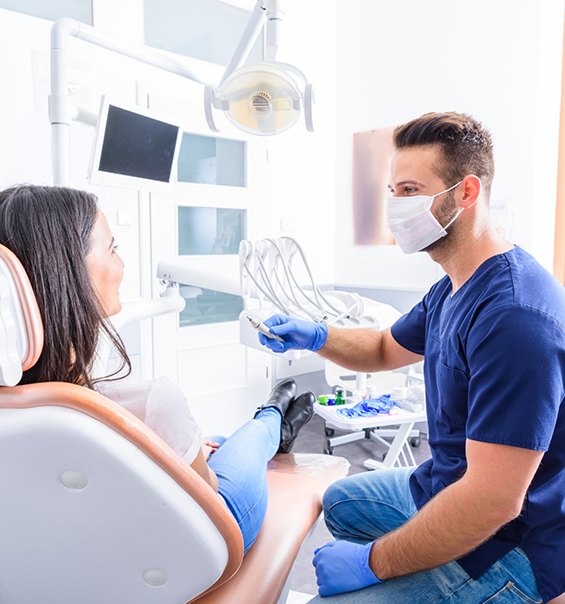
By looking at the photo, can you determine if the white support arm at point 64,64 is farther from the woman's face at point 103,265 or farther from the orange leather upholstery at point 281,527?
the orange leather upholstery at point 281,527

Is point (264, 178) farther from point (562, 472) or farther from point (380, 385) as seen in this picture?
point (562, 472)

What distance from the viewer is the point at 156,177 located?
1.65 meters

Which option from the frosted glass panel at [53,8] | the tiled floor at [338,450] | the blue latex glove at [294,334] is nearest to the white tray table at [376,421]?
the tiled floor at [338,450]

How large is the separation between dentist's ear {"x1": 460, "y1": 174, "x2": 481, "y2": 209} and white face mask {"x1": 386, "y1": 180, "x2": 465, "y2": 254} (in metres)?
0.02

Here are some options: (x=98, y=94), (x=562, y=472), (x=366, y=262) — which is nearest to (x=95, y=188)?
(x=98, y=94)

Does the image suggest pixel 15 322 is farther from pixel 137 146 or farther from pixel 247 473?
pixel 137 146

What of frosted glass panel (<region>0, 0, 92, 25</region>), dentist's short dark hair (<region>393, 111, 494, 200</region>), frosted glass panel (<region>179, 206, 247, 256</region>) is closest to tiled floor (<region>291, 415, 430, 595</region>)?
frosted glass panel (<region>179, 206, 247, 256</region>)

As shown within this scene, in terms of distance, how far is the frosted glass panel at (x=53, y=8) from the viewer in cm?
231

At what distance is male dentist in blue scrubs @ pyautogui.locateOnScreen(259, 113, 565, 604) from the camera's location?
84 cm

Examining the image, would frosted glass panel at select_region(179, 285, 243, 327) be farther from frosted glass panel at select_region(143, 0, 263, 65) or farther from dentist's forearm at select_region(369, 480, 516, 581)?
dentist's forearm at select_region(369, 480, 516, 581)

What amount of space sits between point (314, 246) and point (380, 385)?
1.18 meters

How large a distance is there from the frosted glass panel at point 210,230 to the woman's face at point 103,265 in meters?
1.98

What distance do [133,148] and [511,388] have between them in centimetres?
128

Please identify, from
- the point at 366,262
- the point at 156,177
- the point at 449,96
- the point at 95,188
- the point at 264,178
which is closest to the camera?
the point at 156,177
